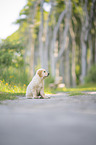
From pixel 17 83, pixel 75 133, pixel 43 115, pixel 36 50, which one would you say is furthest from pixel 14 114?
pixel 36 50

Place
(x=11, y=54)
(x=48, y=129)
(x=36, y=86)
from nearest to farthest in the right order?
(x=48, y=129) → (x=36, y=86) → (x=11, y=54)

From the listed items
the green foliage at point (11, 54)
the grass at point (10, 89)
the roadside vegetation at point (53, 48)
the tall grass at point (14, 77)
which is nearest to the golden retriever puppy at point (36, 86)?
the roadside vegetation at point (53, 48)

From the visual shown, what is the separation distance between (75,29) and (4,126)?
29.9 m

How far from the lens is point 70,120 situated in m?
3.27

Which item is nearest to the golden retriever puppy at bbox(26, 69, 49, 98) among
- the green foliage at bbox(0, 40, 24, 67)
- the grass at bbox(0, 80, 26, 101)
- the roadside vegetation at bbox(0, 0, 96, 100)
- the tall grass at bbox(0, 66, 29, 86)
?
the roadside vegetation at bbox(0, 0, 96, 100)

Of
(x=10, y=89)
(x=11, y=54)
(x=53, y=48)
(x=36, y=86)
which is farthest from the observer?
(x=53, y=48)

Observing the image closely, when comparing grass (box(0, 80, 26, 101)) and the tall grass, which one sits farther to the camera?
the tall grass

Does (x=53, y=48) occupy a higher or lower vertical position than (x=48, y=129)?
higher

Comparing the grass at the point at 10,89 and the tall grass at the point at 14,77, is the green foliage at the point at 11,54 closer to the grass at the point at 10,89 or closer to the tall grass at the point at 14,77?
the tall grass at the point at 14,77

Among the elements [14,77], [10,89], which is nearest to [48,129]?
[10,89]

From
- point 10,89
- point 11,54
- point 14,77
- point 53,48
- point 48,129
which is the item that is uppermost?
point 53,48

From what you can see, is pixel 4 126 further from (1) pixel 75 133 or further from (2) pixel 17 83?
(2) pixel 17 83

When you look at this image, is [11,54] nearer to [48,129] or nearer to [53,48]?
[48,129]

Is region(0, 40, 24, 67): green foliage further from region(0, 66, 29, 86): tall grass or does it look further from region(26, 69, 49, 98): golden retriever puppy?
region(26, 69, 49, 98): golden retriever puppy
